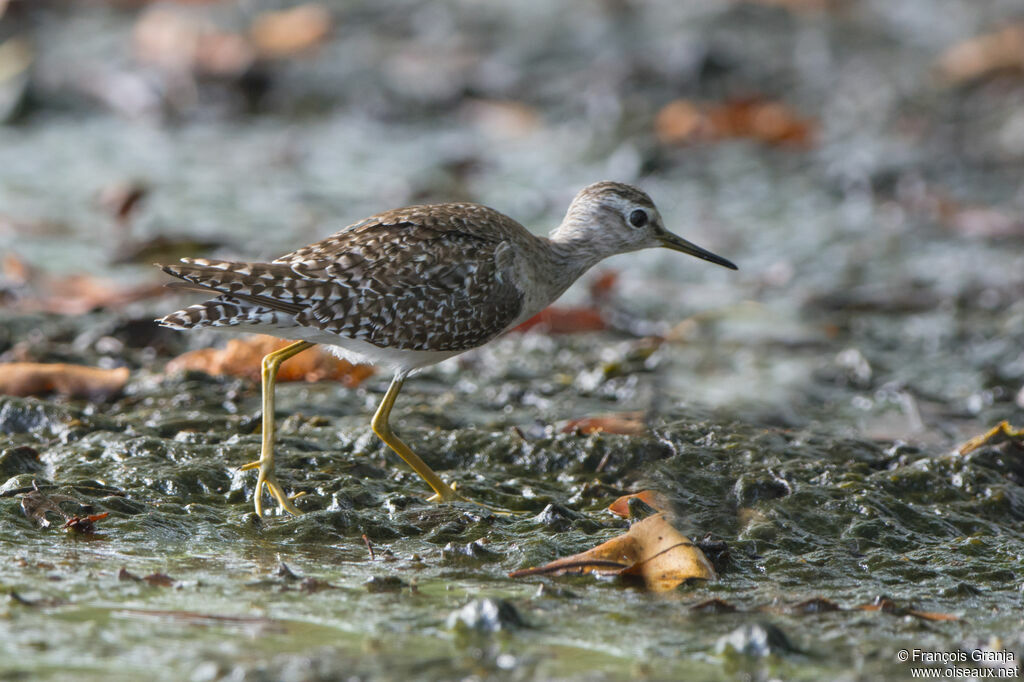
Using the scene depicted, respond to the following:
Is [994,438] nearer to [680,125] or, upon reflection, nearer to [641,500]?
[641,500]

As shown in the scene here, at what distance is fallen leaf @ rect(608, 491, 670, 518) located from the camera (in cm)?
502

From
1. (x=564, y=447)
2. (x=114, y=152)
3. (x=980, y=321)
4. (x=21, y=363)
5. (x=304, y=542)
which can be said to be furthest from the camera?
(x=114, y=152)

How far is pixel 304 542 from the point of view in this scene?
466 centimetres

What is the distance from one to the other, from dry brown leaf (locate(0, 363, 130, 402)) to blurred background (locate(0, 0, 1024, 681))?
20 millimetres

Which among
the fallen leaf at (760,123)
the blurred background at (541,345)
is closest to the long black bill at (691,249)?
the blurred background at (541,345)

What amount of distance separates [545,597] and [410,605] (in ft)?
1.50

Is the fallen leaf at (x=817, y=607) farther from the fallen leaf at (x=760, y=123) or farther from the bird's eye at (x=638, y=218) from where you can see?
the fallen leaf at (x=760, y=123)

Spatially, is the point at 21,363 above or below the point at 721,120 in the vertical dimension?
below

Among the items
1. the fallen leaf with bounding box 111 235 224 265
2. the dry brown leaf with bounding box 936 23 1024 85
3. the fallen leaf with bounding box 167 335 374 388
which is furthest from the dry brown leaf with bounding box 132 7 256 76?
the dry brown leaf with bounding box 936 23 1024 85

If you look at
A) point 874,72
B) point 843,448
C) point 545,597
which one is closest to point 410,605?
point 545,597

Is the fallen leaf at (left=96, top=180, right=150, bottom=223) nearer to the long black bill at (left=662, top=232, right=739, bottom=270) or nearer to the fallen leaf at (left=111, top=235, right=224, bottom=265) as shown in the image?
the fallen leaf at (left=111, top=235, right=224, bottom=265)

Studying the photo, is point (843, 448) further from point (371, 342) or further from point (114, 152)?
point (114, 152)

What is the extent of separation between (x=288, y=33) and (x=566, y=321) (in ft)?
21.6

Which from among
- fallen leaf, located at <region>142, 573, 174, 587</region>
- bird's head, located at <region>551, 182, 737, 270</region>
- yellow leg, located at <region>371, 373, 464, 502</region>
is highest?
bird's head, located at <region>551, 182, 737, 270</region>
